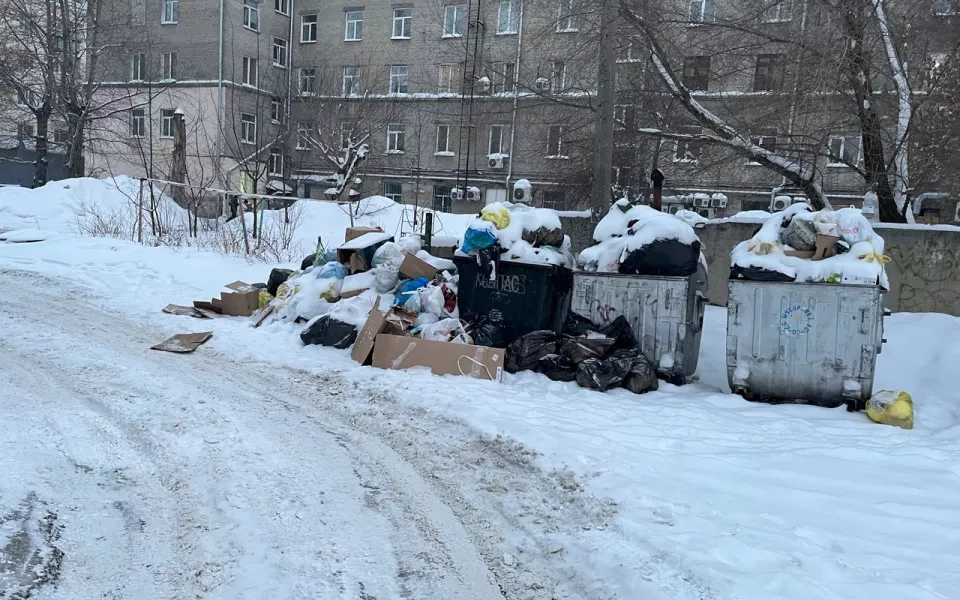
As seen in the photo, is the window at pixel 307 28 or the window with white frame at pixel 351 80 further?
the window at pixel 307 28

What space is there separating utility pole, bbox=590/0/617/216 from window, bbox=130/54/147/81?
28.4 metres

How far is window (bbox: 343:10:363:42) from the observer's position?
33125 millimetres

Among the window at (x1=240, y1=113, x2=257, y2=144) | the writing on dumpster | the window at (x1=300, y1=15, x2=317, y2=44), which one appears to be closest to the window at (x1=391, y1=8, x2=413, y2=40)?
the window at (x1=300, y1=15, x2=317, y2=44)

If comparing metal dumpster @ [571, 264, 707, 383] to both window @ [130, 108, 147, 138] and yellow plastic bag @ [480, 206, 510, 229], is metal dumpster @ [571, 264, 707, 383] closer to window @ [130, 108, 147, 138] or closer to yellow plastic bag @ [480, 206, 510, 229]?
yellow plastic bag @ [480, 206, 510, 229]

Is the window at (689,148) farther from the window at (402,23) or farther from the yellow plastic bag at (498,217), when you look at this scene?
the window at (402,23)

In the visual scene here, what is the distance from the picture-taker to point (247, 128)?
107ft

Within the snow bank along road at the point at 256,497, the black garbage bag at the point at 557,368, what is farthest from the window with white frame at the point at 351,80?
the snow bank along road at the point at 256,497

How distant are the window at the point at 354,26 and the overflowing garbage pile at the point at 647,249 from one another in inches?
1156

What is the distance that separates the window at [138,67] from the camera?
32562 millimetres

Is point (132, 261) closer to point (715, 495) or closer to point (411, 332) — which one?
point (411, 332)

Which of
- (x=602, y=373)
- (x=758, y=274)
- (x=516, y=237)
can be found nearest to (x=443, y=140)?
(x=516, y=237)

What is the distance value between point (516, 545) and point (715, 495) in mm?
1268

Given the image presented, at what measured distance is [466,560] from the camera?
3.21 m

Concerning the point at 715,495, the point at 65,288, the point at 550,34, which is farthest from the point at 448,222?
the point at 715,495
